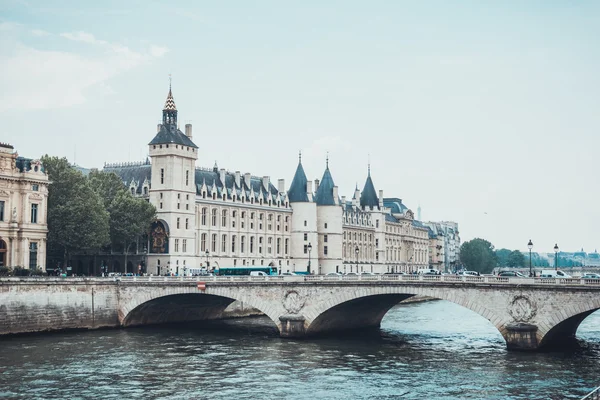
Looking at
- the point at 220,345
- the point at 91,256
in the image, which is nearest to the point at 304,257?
the point at 91,256

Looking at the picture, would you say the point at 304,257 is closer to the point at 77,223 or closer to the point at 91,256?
the point at 91,256

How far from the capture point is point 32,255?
94.9 meters

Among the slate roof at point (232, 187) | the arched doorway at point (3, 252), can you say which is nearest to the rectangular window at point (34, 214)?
the arched doorway at point (3, 252)

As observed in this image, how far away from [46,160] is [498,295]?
200 ft

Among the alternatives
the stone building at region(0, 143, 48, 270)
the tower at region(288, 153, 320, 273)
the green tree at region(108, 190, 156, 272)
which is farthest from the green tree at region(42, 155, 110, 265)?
the tower at region(288, 153, 320, 273)

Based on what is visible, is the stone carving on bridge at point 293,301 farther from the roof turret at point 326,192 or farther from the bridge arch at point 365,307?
the roof turret at point 326,192

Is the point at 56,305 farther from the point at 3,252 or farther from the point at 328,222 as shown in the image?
the point at 328,222

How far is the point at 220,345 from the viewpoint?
7306cm

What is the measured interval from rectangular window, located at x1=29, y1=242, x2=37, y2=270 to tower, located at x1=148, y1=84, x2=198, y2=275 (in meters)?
25.7

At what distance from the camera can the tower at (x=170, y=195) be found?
11962 centimetres

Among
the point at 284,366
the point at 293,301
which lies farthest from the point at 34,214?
the point at 284,366

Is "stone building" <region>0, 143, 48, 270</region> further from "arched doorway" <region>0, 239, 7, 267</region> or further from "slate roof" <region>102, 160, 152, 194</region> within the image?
"slate roof" <region>102, 160, 152, 194</region>

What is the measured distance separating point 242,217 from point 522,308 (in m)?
79.2

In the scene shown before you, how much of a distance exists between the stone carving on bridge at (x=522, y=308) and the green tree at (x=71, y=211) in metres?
55.8
